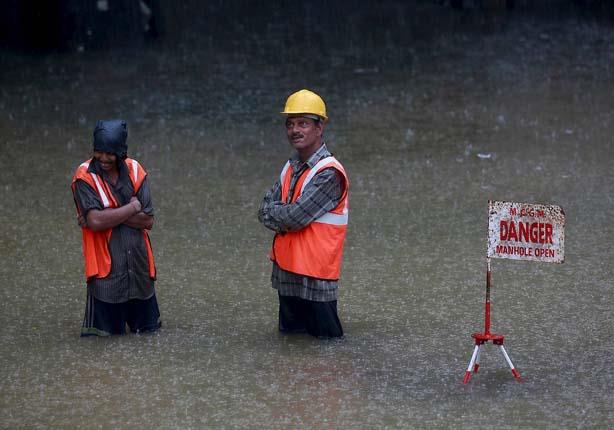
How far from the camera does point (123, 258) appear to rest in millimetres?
7082

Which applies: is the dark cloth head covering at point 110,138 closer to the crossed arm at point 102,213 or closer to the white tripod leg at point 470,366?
the crossed arm at point 102,213

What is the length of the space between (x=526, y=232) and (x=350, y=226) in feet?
12.3

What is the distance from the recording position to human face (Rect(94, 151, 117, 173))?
699 centimetres

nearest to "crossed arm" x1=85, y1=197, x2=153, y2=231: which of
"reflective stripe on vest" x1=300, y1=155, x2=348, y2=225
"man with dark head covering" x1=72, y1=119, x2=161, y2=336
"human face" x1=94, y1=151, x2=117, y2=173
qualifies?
"man with dark head covering" x1=72, y1=119, x2=161, y2=336

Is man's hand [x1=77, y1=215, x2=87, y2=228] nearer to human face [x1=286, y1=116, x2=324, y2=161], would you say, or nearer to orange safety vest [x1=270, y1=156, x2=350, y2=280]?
orange safety vest [x1=270, y1=156, x2=350, y2=280]

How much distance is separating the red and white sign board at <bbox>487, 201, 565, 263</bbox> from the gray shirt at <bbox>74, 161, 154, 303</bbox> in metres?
2.13

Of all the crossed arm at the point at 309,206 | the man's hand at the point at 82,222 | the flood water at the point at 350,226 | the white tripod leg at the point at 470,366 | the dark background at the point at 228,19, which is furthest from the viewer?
the dark background at the point at 228,19

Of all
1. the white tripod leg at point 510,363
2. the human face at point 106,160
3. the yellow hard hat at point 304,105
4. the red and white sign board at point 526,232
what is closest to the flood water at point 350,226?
the white tripod leg at point 510,363

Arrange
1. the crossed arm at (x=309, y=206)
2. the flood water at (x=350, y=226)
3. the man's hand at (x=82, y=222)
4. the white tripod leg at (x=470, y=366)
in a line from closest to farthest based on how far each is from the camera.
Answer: the flood water at (x=350, y=226) → the white tripod leg at (x=470, y=366) → the crossed arm at (x=309, y=206) → the man's hand at (x=82, y=222)

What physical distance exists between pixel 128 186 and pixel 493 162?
19.0ft

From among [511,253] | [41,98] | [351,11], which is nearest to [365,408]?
[511,253]

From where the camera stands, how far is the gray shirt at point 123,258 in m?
7.07

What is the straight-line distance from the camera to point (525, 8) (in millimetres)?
19500

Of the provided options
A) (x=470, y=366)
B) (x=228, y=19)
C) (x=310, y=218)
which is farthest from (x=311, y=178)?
(x=228, y=19)
